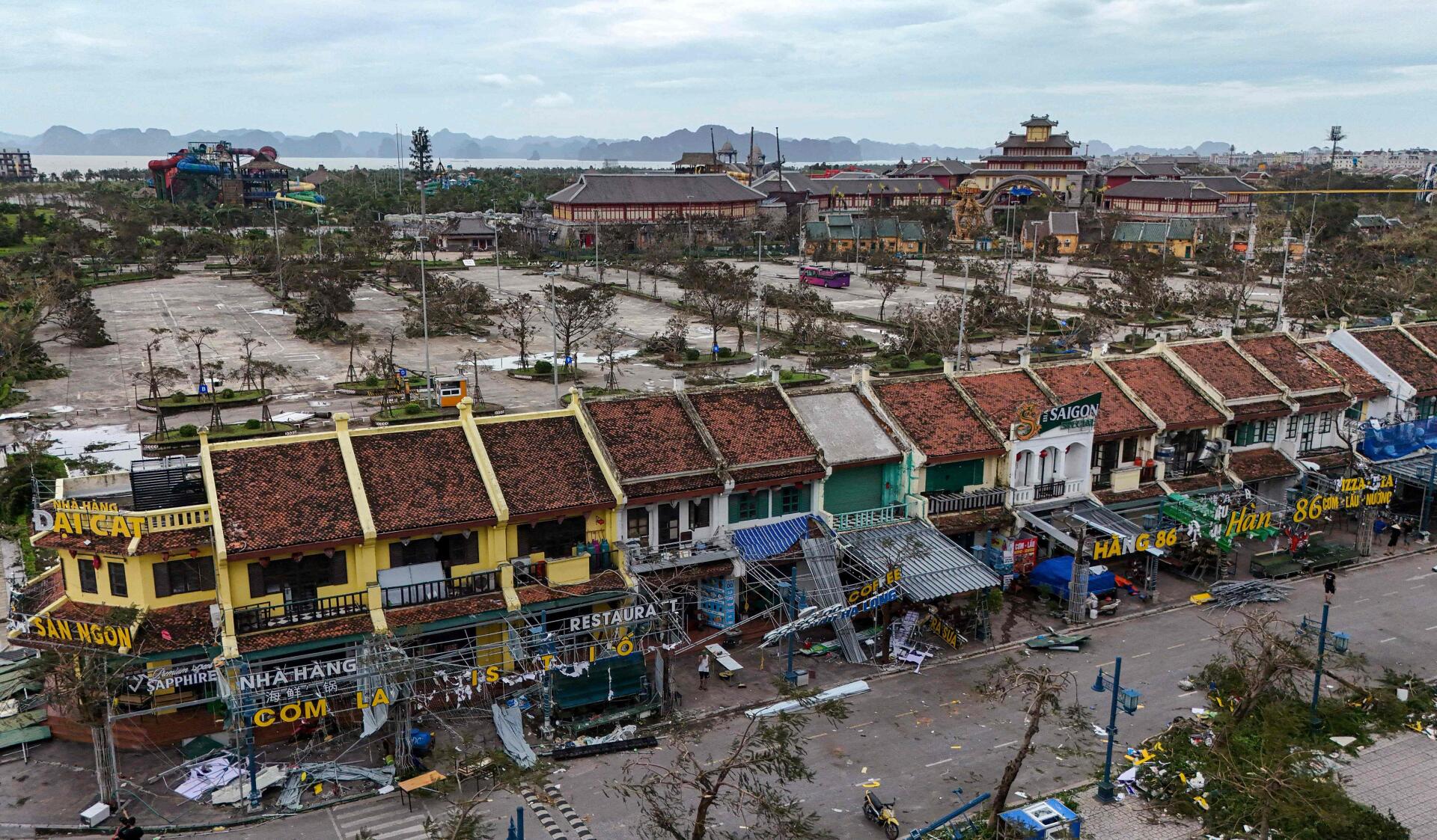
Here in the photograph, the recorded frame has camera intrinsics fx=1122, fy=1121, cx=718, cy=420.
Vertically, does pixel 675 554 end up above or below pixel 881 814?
above

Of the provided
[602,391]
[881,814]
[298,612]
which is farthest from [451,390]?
[881,814]

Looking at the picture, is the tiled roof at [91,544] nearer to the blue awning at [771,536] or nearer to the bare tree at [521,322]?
the blue awning at [771,536]

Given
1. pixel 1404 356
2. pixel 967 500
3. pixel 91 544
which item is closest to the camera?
pixel 91 544

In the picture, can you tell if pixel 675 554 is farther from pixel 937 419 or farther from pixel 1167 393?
pixel 1167 393

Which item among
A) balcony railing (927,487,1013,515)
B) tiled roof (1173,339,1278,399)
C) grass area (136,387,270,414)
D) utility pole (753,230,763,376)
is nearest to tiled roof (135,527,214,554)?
balcony railing (927,487,1013,515)

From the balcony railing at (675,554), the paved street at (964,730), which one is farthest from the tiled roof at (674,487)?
the paved street at (964,730)

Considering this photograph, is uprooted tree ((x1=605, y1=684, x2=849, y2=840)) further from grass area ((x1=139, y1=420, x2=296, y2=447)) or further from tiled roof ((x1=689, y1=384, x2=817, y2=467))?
grass area ((x1=139, y1=420, x2=296, y2=447))
